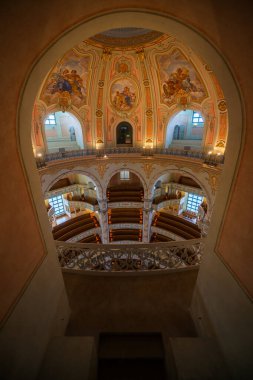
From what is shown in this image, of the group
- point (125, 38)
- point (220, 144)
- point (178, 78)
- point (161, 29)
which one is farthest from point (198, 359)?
point (125, 38)

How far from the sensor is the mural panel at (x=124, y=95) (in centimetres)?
1191

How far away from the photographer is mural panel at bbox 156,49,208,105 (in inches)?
394

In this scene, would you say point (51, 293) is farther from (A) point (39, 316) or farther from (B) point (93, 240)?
(B) point (93, 240)

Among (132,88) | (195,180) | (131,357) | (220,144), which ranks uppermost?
(132,88)

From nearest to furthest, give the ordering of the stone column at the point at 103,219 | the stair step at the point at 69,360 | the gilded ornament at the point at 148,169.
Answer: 1. the stair step at the point at 69,360
2. the gilded ornament at the point at 148,169
3. the stone column at the point at 103,219

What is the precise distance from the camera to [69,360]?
101 inches

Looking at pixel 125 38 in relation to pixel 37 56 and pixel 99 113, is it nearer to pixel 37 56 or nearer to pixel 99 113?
pixel 99 113

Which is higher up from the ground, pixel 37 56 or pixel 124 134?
pixel 37 56

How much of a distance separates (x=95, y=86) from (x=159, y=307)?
12.7m

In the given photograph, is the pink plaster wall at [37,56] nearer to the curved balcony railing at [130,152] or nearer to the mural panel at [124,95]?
the curved balcony railing at [130,152]

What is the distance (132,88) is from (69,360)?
Answer: 1362 centimetres

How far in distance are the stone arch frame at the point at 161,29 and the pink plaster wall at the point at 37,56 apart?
70 millimetres

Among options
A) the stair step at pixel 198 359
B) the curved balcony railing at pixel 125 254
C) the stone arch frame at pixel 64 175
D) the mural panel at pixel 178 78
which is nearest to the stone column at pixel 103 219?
the stone arch frame at pixel 64 175

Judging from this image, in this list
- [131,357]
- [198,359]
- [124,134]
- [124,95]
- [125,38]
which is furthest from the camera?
[124,134]
